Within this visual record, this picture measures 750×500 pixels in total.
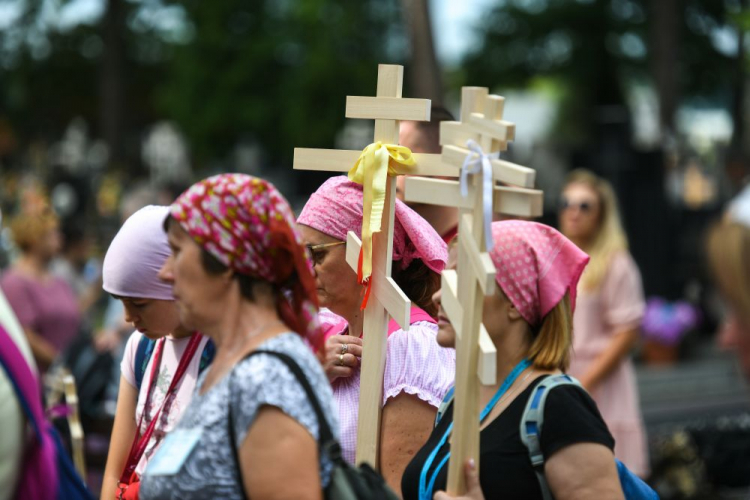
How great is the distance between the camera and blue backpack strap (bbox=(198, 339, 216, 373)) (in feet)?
10.6

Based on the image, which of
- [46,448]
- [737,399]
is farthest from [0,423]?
[737,399]

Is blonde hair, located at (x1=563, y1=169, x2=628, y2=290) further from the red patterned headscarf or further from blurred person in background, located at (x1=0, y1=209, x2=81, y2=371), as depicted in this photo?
the red patterned headscarf

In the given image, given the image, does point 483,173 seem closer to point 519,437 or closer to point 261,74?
point 519,437

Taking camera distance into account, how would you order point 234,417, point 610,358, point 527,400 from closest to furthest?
point 234,417 < point 527,400 < point 610,358

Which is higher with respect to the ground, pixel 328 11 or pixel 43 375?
pixel 328 11

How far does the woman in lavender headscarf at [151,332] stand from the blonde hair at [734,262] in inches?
76.2

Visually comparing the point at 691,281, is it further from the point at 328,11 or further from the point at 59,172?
the point at 59,172

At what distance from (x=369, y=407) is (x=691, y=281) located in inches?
483

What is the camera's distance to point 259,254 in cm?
245

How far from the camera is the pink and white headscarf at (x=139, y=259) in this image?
3271mm

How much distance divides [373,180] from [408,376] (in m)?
0.55

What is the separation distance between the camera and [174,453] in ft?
7.86

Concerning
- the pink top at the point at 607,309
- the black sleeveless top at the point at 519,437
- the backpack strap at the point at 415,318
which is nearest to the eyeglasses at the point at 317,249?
the backpack strap at the point at 415,318

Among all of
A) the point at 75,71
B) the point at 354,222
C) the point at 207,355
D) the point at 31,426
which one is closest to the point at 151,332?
the point at 207,355
